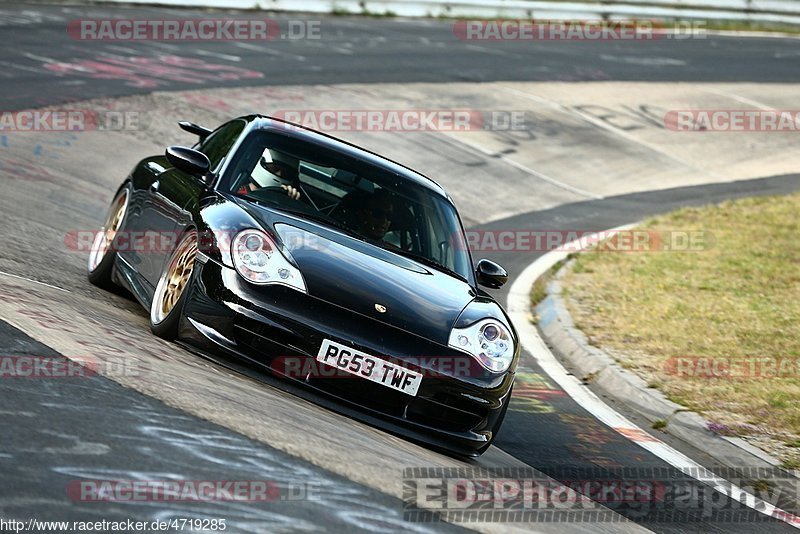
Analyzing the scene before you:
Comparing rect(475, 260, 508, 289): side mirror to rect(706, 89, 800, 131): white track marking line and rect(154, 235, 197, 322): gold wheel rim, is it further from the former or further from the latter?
rect(706, 89, 800, 131): white track marking line

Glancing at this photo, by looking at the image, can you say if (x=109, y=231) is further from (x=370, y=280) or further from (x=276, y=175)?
(x=370, y=280)

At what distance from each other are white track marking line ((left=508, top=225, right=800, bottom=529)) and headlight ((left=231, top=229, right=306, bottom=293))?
2534mm

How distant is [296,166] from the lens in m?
7.26

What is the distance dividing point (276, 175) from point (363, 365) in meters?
1.75

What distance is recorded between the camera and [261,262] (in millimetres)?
6133

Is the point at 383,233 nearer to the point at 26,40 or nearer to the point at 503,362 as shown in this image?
the point at 503,362

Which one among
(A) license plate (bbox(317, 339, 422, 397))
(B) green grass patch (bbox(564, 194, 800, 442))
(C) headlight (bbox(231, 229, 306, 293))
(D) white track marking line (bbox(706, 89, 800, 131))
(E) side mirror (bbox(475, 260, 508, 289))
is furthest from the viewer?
(D) white track marking line (bbox(706, 89, 800, 131))

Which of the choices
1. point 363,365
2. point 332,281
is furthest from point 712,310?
point 363,365

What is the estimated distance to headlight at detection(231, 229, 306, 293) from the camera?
605 cm

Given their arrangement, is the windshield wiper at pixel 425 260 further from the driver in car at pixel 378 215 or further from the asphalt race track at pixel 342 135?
the asphalt race track at pixel 342 135

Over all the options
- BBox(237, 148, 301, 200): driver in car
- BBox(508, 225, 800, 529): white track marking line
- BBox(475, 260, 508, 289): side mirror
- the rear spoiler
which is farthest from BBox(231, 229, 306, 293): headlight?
the rear spoiler

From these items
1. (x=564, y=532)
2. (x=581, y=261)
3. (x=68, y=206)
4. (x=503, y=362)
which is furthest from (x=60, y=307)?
(x=581, y=261)

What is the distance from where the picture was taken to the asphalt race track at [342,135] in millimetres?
4500

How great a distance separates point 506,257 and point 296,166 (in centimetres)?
643
